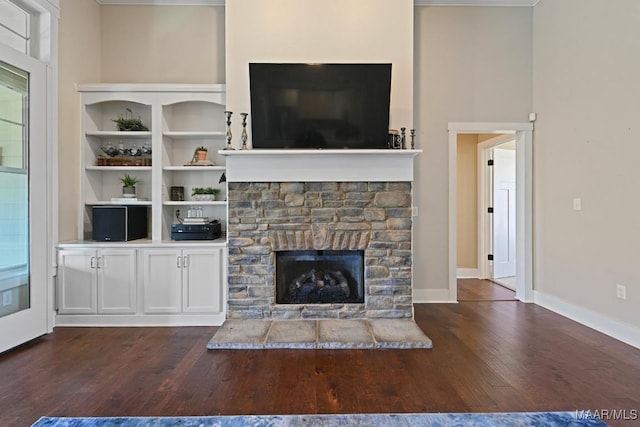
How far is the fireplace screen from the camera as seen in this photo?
12.9 feet

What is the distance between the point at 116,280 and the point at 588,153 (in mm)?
4676

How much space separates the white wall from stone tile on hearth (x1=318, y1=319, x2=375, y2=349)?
2.24m

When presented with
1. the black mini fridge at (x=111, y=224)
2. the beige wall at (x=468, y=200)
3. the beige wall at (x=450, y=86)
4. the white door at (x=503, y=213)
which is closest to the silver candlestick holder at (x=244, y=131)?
the black mini fridge at (x=111, y=224)

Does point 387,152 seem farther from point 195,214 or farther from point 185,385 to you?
point 185,385

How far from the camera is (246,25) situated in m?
3.87

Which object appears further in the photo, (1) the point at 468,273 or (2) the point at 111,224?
(1) the point at 468,273

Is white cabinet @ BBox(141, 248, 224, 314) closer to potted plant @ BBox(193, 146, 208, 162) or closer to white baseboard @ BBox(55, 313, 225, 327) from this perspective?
white baseboard @ BBox(55, 313, 225, 327)

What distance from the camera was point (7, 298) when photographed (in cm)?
320

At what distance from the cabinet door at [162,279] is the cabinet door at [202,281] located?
8 cm

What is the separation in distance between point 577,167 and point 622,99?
746 millimetres

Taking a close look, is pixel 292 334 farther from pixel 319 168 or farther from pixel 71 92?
pixel 71 92

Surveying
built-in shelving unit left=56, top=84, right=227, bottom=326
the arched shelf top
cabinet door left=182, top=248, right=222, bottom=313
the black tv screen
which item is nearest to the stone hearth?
cabinet door left=182, top=248, right=222, bottom=313

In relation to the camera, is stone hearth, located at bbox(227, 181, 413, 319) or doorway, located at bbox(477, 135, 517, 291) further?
doorway, located at bbox(477, 135, 517, 291)

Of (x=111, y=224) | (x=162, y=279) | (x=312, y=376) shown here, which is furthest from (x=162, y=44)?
(x=312, y=376)
